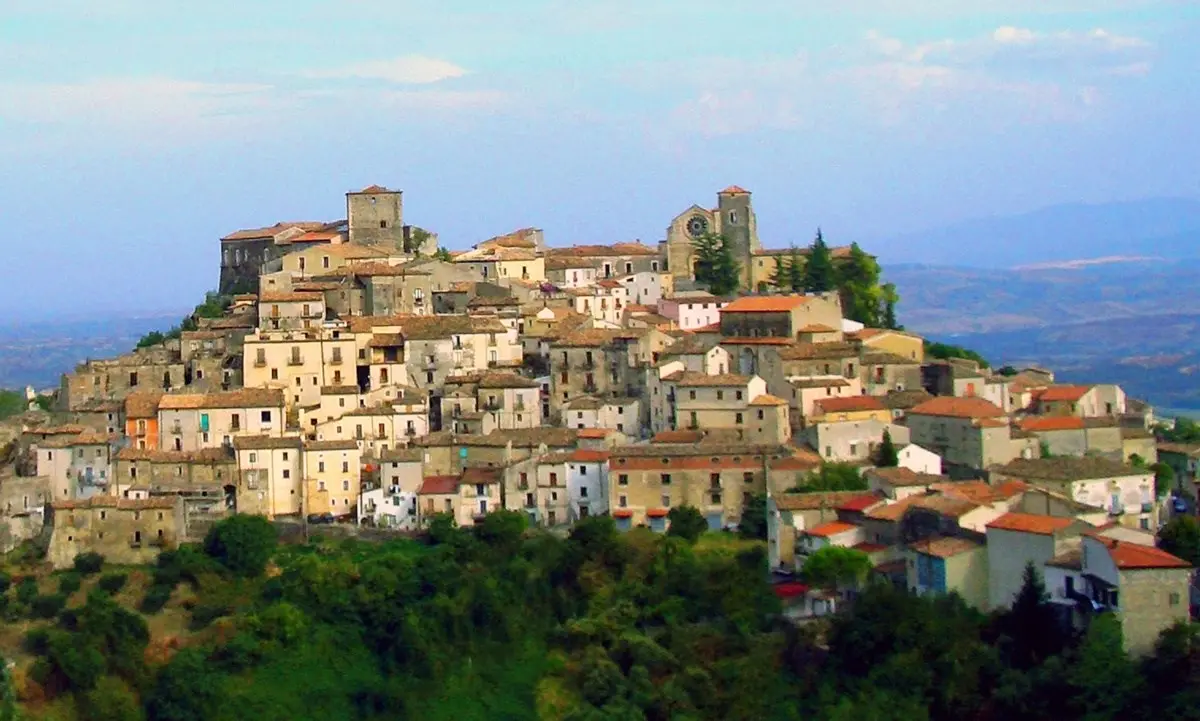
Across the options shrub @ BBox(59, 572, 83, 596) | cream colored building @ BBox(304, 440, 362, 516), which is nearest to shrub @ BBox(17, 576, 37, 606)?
shrub @ BBox(59, 572, 83, 596)

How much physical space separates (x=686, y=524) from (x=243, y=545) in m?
8.24

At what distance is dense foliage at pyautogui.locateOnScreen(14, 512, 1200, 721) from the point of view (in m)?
32.6

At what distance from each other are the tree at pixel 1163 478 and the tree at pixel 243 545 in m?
17.1

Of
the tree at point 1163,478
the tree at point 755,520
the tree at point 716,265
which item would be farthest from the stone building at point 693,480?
the tree at point 716,265

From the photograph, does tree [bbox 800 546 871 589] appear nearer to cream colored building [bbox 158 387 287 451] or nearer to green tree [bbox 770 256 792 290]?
cream colored building [bbox 158 387 287 451]

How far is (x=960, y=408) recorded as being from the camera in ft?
133

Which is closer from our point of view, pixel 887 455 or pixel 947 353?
pixel 887 455

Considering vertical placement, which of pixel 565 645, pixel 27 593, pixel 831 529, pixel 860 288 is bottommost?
pixel 565 645

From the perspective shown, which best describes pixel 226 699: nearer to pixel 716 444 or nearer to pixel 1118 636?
pixel 716 444

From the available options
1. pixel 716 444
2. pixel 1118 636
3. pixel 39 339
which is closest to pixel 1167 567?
pixel 1118 636

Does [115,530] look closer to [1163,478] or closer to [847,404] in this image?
[847,404]

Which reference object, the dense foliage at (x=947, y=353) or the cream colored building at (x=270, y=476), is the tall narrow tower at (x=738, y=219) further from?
the cream colored building at (x=270, y=476)

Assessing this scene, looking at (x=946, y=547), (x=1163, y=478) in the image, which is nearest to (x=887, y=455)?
(x=1163, y=478)

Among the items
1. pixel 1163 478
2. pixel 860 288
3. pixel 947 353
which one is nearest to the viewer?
pixel 1163 478
